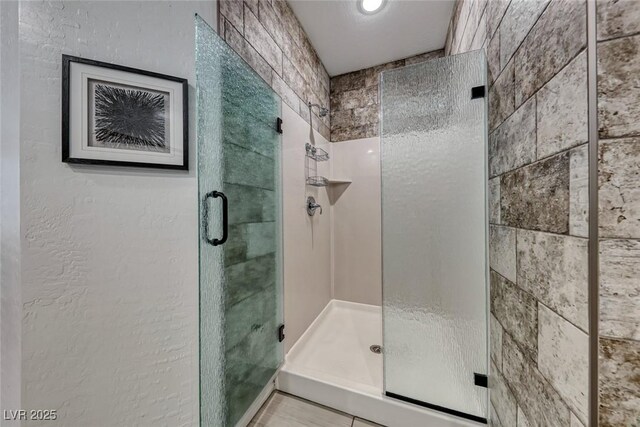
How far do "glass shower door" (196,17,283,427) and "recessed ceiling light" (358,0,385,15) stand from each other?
95 centimetres

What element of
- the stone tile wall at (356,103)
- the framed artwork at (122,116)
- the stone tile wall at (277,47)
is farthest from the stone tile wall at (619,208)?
the stone tile wall at (356,103)

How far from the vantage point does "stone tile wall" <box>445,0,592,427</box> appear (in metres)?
0.53

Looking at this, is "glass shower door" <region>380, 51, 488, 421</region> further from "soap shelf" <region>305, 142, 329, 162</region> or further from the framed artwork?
the framed artwork

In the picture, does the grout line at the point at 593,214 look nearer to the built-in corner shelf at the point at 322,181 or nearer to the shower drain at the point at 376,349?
the shower drain at the point at 376,349

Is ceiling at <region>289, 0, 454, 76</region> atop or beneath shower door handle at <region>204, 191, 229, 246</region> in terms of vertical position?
atop

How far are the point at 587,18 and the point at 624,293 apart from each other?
59 centimetres

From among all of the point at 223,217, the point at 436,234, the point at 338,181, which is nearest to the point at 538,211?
the point at 436,234

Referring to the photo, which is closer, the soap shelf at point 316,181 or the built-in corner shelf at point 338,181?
the soap shelf at point 316,181

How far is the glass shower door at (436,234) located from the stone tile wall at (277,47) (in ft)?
2.50

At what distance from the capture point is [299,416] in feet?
4.24

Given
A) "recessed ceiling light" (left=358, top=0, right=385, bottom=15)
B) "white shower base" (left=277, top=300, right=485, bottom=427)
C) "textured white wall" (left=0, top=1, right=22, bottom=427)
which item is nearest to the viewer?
"textured white wall" (left=0, top=1, right=22, bottom=427)

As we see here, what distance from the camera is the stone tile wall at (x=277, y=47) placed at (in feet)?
3.97

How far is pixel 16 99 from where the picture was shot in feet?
2.27

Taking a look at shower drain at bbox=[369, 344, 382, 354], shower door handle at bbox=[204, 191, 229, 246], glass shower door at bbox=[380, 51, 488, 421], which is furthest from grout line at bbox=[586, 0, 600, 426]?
shower drain at bbox=[369, 344, 382, 354]
